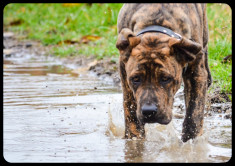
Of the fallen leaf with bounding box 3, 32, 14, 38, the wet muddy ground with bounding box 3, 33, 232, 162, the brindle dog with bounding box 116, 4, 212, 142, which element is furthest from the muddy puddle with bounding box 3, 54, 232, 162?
the fallen leaf with bounding box 3, 32, 14, 38

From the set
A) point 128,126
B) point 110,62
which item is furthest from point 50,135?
point 110,62

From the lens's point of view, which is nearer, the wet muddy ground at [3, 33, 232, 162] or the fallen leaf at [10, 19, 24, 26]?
the wet muddy ground at [3, 33, 232, 162]

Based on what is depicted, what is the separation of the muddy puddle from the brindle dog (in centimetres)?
28

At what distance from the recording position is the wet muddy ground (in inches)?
178

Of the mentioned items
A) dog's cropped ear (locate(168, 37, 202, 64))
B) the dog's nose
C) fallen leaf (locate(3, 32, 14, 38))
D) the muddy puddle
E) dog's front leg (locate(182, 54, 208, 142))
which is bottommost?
fallen leaf (locate(3, 32, 14, 38))

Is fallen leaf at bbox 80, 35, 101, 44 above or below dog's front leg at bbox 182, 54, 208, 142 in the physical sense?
below

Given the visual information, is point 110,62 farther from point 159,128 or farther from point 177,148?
point 177,148

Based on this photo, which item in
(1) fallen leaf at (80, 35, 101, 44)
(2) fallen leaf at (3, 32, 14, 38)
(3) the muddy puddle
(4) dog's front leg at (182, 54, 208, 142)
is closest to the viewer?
(3) the muddy puddle

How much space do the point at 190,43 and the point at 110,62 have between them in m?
5.03

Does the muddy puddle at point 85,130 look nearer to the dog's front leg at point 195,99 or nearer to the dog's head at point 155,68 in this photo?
the dog's front leg at point 195,99

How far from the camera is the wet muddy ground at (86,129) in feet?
14.8

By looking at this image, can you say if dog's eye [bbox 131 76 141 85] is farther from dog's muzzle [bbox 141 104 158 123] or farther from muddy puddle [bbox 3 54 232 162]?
muddy puddle [bbox 3 54 232 162]

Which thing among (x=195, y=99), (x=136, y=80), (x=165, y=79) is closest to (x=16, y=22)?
(x=195, y=99)

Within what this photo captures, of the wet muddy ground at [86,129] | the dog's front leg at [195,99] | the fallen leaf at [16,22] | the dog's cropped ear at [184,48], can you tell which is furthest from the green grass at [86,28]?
the dog's cropped ear at [184,48]
